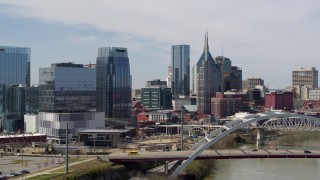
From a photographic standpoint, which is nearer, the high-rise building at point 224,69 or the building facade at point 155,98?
the building facade at point 155,98

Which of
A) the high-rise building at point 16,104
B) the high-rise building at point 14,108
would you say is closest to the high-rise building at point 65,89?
the high-rise building at point 14,108

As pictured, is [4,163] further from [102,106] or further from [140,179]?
[102,106]

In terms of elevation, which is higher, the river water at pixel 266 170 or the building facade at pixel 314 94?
the building facade at pixel 314 94

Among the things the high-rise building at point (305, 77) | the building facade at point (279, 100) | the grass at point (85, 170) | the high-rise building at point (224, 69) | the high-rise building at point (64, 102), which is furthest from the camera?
the high-rise building at point (305, 77)

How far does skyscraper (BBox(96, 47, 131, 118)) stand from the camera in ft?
280

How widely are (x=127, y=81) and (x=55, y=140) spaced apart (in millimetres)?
27569

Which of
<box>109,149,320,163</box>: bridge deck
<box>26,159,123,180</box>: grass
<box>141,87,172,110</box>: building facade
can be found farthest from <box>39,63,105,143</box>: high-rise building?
<box>141,87,172,110</box>: building facade

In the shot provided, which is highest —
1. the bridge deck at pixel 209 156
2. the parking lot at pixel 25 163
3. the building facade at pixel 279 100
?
the building facade at pixel 279 100

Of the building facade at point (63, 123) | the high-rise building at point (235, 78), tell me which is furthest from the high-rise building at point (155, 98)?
the building facade at point (63, 123)

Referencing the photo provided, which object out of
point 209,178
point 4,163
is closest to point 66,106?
point 4,163

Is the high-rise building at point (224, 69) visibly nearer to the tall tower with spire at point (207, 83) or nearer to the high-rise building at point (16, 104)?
the tall tower with spire at point (207, 83)

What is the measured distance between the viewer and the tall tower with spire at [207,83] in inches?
5123

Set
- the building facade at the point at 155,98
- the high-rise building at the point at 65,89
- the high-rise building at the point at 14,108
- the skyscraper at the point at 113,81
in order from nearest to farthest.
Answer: the high-rise building at the point at 65,89, the high-rise building at the point at 14,108, the skyscraper at the point at 113,81, the building facade at the point at 155,98

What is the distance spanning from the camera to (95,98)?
2682 inches
